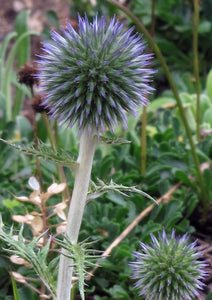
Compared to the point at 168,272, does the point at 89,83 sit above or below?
above

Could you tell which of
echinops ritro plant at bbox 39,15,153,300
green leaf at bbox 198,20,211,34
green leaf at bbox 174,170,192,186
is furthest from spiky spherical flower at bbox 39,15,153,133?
green leaf at bbox 198,20,211,34

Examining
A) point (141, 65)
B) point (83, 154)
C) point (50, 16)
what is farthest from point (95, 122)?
point (50, 16)

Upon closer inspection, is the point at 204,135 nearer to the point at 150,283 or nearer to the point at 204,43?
the point at 150,283

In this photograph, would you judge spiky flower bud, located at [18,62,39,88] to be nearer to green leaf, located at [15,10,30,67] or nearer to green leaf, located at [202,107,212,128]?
green leaf, located at [202,107,212,128]

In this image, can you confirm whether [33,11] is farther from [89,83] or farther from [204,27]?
[89,83]

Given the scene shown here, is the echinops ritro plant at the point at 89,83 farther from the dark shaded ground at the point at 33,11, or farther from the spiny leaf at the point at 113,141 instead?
the dark shaded ground at the point at 33,11

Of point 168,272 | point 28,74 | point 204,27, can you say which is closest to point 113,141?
point 168,272

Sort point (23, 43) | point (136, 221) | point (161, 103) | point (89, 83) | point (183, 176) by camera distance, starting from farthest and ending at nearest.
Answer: point (23, 43), point (161, 103), point (183, 176), point (136, 221), point (89, 83)
